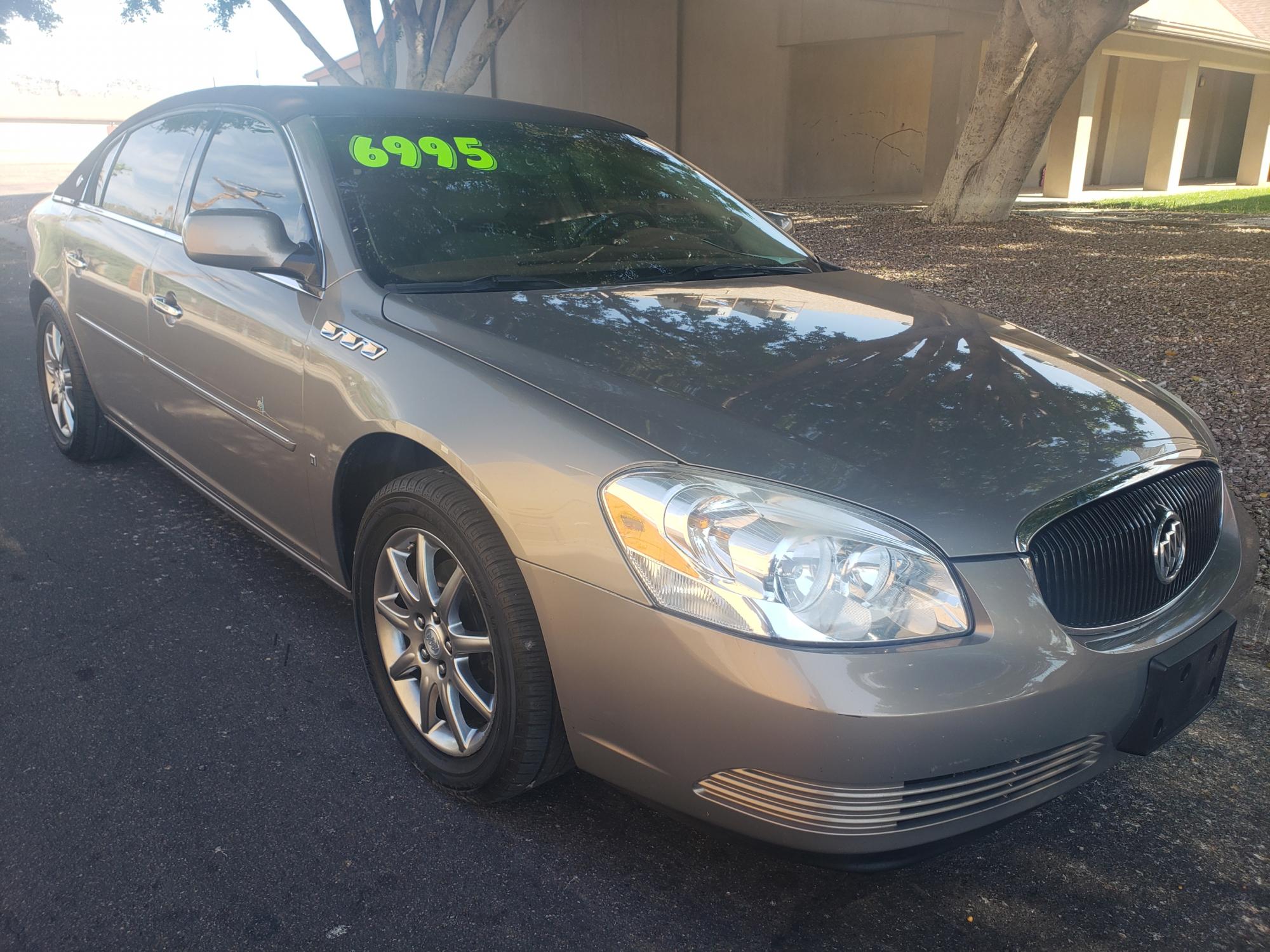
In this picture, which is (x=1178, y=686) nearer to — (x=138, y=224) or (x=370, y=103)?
(x=370, y=103)

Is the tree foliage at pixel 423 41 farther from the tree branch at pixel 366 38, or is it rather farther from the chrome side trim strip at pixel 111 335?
the chrome side trim strip at pixel 111 335

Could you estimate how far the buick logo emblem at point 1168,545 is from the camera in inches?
84.5

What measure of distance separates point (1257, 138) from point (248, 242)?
25.0m

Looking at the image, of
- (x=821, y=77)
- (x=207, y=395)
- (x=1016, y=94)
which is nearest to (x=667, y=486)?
(x=207, y=395)

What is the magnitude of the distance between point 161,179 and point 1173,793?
3876 millimetres

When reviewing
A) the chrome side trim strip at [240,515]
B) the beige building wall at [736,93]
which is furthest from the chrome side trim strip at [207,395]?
the beige building wall at [736,93]

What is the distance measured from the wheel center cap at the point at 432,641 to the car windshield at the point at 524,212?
0.89 m

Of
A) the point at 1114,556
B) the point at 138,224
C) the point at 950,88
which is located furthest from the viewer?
→ the point at 950,88

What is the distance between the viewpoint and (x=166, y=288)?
3.45 m

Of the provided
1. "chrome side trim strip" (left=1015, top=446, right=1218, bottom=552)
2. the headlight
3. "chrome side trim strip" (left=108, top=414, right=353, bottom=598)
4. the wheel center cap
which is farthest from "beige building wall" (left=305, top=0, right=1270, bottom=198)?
the headlight

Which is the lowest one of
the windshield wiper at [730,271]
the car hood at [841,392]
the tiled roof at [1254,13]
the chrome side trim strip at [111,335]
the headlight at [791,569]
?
the chrome side trim strip at [111,335]

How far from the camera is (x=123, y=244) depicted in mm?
3855

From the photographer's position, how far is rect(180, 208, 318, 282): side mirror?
274 cm

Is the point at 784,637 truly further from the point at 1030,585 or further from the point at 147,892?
the point at 147,892
